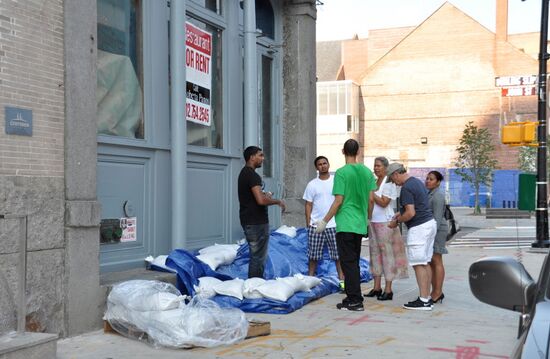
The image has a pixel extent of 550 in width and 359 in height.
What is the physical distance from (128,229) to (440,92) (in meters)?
47.8

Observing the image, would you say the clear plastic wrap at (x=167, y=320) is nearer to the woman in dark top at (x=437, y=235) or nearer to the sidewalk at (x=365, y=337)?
the sidewalk at (x=365, y=337)

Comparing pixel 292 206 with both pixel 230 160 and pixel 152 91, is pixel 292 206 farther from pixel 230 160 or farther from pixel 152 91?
pixel 152 91

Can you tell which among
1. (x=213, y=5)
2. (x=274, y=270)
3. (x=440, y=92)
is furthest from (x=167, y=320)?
(x=440, y=92)

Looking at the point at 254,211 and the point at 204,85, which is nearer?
the point at 254,211

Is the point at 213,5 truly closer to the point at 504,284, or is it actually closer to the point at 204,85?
the point at 204,85

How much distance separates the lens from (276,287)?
26.7 ft

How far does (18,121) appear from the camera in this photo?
247 inches

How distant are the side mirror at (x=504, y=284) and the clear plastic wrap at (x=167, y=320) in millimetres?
3792

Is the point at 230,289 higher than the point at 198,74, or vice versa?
the point at 198,74

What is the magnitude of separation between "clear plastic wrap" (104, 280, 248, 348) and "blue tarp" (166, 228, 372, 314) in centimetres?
126

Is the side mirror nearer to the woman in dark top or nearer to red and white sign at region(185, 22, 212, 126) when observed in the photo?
the woman in dark top

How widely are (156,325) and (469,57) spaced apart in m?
49.5

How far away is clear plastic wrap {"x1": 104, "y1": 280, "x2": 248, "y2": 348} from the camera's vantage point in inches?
249

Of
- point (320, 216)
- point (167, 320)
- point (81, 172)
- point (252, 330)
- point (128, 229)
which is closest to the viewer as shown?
point (167, 320)
